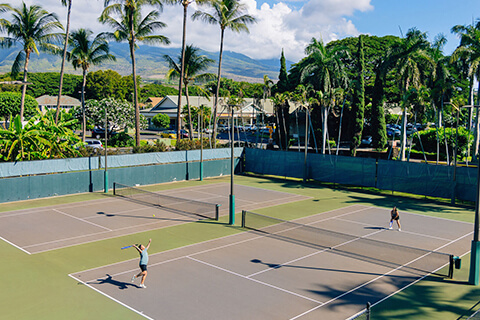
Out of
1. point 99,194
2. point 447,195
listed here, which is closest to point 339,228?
point 447,195

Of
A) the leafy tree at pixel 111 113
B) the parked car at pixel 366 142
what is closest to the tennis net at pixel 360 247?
the parked car at pixel 366 142

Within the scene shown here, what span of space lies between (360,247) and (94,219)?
15009 millimetres

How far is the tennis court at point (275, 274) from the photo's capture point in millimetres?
14617

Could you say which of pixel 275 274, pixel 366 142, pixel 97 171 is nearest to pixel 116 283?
pixel 275 274

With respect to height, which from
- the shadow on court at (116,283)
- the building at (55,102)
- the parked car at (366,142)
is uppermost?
the building at (55,102)

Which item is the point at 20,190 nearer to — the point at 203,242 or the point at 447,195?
the point at 203,242

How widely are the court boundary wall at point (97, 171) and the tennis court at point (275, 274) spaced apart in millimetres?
16197

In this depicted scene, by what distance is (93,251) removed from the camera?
67.7 feet

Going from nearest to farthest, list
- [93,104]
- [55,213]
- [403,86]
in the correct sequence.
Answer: [55,213] → [403,86] → [93,104]

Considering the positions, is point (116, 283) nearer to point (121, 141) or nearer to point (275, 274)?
point (275, 274)

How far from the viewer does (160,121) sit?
9562 cm

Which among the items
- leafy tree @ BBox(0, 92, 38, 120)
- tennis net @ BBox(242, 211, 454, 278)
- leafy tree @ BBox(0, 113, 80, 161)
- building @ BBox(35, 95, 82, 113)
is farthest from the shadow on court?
building @ BBox(35, 95, 82, 113)

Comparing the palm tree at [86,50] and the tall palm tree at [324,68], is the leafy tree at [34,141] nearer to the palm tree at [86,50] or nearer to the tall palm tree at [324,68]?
the palm tree at [86,50]

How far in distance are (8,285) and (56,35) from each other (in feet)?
113
